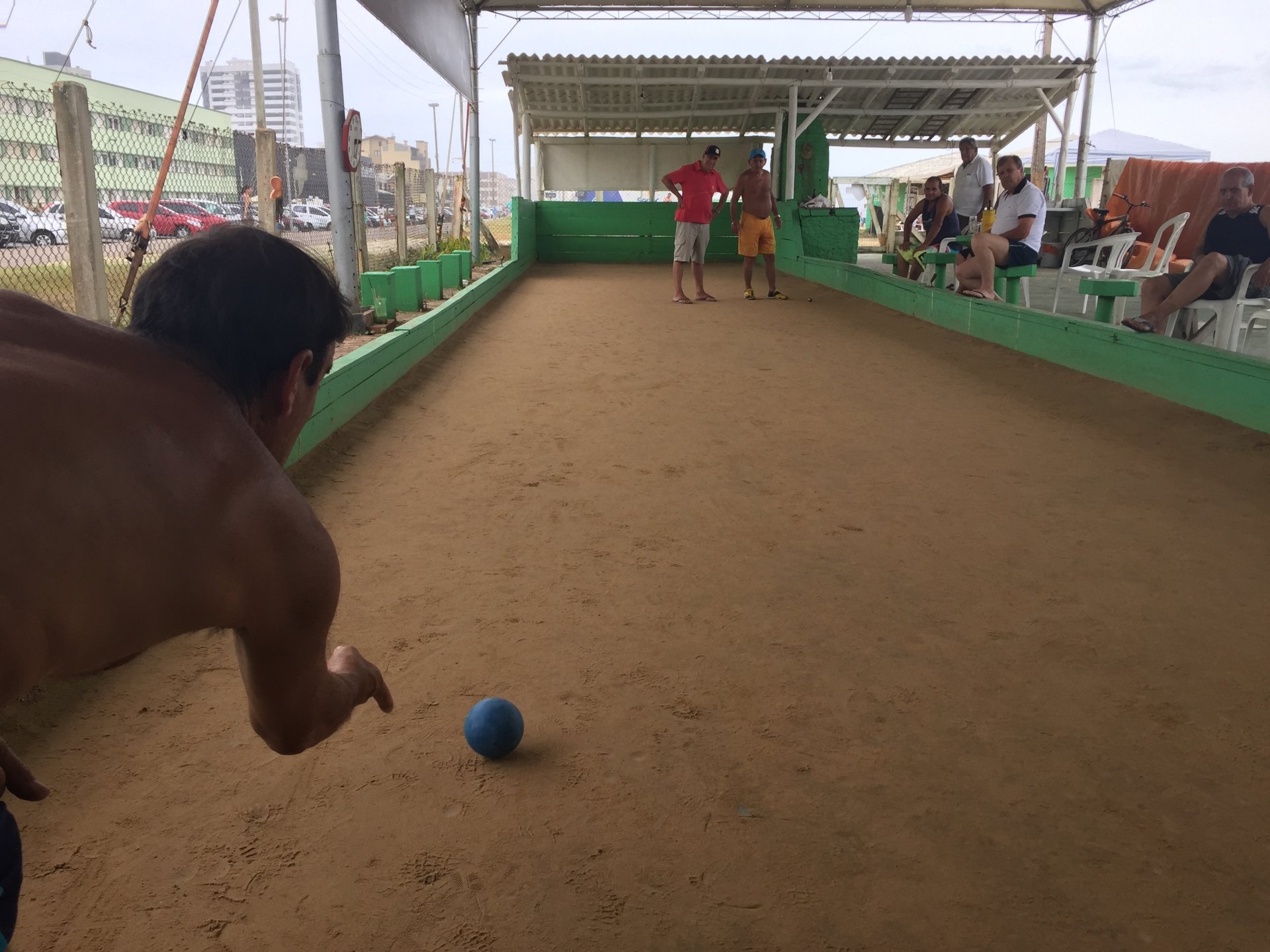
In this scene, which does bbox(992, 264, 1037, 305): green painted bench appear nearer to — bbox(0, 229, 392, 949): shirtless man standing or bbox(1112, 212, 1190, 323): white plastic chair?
bbox(1112, 212, 1190, 323): white plastic chair

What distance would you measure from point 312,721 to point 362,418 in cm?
440

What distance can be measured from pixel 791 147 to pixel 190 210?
1103 centimetres

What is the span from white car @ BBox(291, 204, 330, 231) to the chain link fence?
11.2 meters

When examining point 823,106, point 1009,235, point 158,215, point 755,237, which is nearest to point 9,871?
point 158,215

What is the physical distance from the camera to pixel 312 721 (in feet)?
4.64

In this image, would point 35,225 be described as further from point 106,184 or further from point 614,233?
point 614,233

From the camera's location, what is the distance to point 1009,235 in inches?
332

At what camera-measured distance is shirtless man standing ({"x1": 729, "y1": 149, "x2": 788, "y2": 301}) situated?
1095 cm

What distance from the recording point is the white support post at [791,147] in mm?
16016

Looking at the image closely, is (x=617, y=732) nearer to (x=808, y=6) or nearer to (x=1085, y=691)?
(x=1085, y=691)

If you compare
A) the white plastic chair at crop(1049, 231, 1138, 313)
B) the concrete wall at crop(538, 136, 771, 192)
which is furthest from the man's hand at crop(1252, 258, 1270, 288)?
the concrete wall at crop(538, 136, 771, 192)

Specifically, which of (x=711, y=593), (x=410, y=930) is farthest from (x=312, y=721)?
(x=711, y=593)

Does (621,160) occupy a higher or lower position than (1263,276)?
higher

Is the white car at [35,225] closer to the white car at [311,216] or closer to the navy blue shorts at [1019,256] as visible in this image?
the navy blue shorts at [1019,256]
